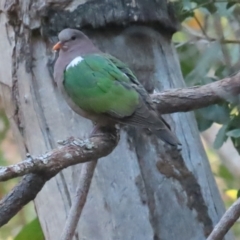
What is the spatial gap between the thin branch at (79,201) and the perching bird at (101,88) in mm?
167

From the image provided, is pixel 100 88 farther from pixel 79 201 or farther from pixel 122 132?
pixel 79 201

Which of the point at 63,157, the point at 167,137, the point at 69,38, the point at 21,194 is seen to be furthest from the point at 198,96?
the point at 21,194

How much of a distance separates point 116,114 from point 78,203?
0.99 ft

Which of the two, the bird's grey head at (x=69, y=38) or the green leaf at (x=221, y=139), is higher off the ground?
the bird's grey head at (x=69, y=38)

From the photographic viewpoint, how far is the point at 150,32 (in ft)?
6.68

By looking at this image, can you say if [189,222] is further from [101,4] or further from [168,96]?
[101,4]

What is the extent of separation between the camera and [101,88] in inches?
77.8

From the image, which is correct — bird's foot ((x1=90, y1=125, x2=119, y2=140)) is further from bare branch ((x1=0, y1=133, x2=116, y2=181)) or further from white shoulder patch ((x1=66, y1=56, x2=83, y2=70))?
white shoulder patch ((x1=66, y1=56, x2=83, y2=70))

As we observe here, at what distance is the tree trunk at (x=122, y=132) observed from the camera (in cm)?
188

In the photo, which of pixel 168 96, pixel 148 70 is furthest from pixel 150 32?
pixel 168 96

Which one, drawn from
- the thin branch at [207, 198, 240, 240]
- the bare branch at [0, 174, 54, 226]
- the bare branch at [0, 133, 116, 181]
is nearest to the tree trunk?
the bare branch at [0, 133, 116, 181]

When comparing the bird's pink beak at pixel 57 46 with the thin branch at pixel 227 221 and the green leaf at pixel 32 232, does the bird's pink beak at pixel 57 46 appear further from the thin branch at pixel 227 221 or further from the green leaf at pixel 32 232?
the thin branch at pixel 227 221

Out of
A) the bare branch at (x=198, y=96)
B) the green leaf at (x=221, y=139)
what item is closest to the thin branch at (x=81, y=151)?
the bare branch at (x=198, y=96)

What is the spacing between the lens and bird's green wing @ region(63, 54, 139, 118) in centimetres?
189
